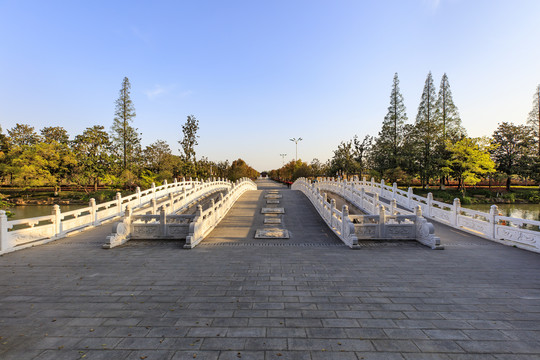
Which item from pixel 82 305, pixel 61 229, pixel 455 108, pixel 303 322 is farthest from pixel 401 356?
pixel 455 108

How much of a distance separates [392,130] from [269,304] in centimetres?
4294

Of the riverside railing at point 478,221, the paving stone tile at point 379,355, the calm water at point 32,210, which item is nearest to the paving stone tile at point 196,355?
the paving stone tile at point 379,355

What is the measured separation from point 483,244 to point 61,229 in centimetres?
1555

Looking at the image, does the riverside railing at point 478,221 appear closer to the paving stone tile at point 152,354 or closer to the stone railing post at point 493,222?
the stone railing post at point 493,222

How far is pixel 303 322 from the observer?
3.74 m

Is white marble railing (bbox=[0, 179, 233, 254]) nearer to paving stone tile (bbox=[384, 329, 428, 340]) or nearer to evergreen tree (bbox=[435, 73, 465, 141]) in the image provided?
paving stone tile (bbox=[384, 329, 428, 340])

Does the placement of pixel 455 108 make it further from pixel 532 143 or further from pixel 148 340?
pixel 148 340

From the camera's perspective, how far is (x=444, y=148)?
35062 mm

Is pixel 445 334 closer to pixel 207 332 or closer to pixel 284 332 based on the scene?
pixel 284 332

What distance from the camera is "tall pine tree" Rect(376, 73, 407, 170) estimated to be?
1592 inches

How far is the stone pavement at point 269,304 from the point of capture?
10.4 feet

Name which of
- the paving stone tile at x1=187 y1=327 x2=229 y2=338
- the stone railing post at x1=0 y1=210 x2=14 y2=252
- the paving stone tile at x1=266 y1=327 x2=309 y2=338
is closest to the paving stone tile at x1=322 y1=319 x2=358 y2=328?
the paving stone tile at x1=266 y1=327 x2=309 y2=338

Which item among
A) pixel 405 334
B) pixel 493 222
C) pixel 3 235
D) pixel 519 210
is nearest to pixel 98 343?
pixel 405 334

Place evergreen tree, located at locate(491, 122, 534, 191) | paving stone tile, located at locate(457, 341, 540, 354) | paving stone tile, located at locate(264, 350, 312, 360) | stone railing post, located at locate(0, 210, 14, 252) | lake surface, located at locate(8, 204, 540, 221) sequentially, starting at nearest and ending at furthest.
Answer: paving stone tile, located at locate(264, 350, 312, 360), paving stone tile, located at locate(457, 341, 540, 354), stone railing post, located at locate(0, 210, 14, 252), lake surface, located at locate(8, 204, 540, 221), evergreen tree, located at locate(491, 122, 534, 191)
